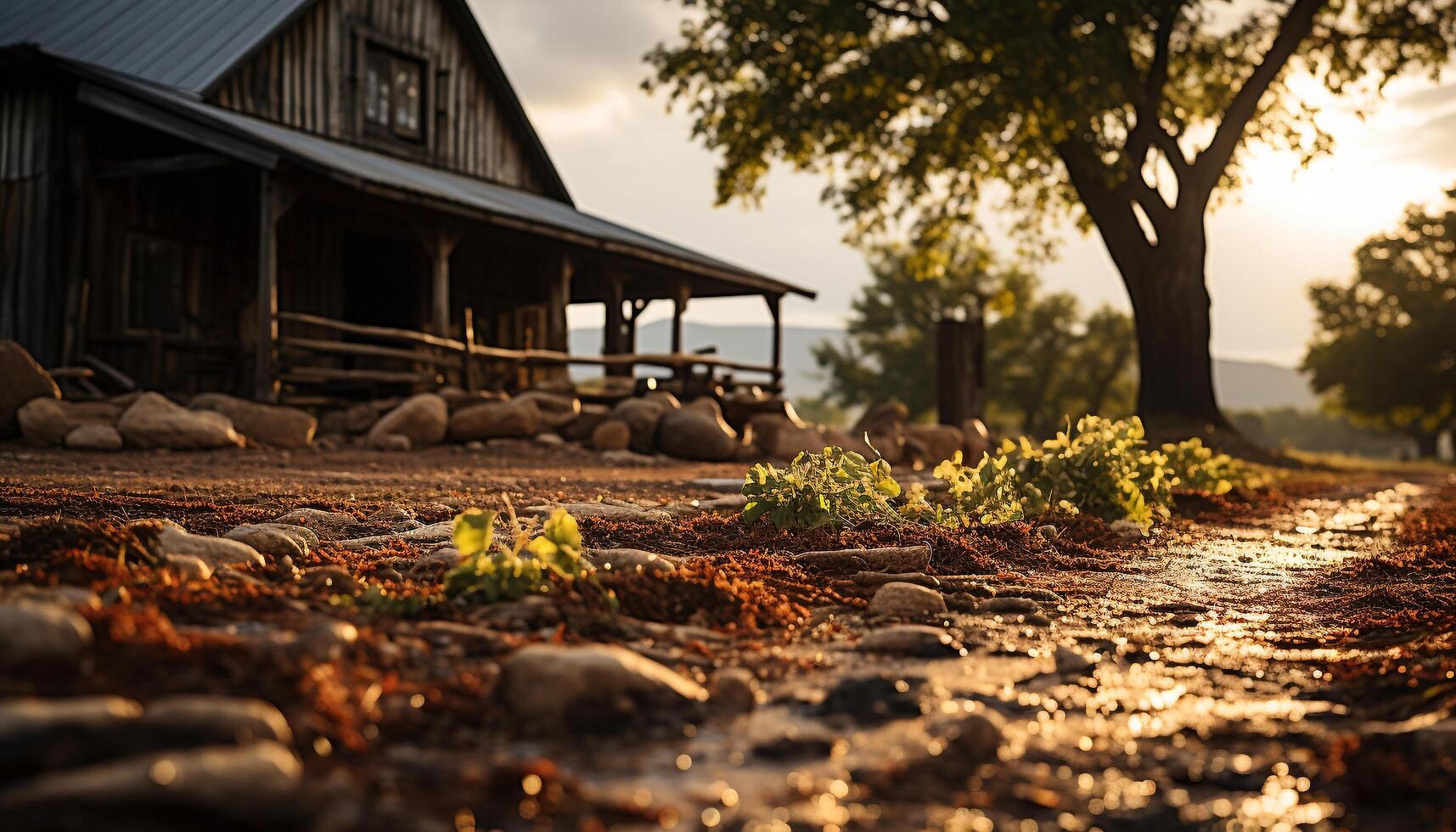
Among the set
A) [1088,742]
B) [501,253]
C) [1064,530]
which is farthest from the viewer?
[501,253]

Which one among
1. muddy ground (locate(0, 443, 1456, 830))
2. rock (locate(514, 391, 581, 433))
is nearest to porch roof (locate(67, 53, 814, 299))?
rock (locate(514, 391, 581, 433))

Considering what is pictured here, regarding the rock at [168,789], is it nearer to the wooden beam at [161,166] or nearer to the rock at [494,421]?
the rock at [494,421]

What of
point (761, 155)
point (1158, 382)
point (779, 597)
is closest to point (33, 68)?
point (761, 155)

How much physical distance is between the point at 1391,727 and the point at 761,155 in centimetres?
2098

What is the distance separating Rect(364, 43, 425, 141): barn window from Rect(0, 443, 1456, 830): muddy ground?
46.6 ft

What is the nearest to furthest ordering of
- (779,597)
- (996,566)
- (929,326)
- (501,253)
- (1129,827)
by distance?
(1129,827) → (779,597) → (996,566) → (501,253) → (929,326)

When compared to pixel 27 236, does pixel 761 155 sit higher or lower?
higher

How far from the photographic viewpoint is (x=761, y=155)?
74.8 feet

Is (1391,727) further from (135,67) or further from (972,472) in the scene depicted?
(135,67)

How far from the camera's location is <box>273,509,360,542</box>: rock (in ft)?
18.6

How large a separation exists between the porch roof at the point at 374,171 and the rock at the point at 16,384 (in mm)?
3337

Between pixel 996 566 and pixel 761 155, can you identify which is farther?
pixel 761 155

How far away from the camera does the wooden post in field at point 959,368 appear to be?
57.4 ft

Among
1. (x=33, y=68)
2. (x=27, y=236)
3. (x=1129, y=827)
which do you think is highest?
(x=33, y=68)
